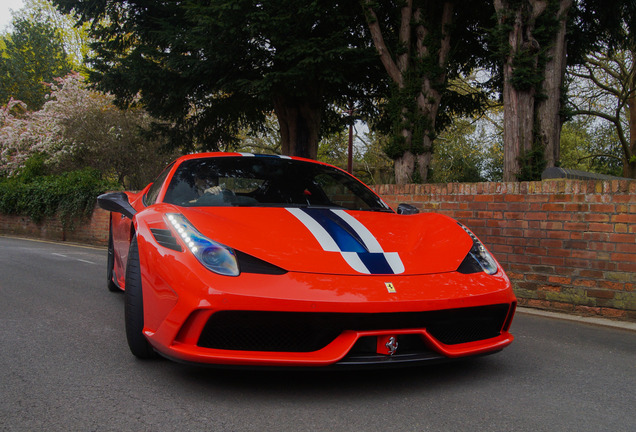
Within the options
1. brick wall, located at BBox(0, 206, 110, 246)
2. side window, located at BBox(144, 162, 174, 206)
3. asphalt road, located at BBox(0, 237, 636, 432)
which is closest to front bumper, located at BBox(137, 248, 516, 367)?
asphalt road, located at BBox(0, 237, 636, 432)

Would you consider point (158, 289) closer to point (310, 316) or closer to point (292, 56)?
point (310, 316)

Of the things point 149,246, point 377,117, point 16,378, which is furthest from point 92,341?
point 377,117

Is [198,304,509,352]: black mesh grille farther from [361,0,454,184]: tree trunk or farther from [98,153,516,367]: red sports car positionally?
[361,0,454,184]: tree trunk

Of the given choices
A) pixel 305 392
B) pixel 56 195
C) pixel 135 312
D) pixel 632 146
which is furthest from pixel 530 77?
pixel 632 146

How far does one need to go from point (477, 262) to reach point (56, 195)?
17.6 m

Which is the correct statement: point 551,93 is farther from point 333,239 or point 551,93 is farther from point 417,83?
point 333,239

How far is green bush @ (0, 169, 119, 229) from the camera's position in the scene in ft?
54.4

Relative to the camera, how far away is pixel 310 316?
8.28 feet

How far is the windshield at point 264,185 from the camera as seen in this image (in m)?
3.73

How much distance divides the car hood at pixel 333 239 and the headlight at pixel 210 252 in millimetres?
43

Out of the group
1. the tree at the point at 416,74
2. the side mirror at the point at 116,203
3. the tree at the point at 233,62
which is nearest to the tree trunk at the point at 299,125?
the tree at the point at 233,62

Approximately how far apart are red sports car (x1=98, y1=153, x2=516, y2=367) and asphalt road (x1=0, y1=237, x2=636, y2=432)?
199 millimetres

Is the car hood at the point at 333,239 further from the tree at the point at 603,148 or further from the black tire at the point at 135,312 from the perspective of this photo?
the tree at the point at 603,148

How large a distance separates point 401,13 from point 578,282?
6.38 metres
